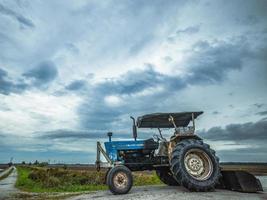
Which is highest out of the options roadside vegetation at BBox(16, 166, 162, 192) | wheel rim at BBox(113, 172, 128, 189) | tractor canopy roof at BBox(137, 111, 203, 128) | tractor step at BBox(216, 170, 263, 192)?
tractor canopy roof at BBox(137, 111, 203, 128)

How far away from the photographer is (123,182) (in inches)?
454

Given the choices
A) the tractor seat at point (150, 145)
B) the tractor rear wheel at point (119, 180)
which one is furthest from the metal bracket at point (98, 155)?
the tractor seat at point (150, 145)

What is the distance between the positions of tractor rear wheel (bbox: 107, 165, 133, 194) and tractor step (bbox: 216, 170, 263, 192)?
375cm

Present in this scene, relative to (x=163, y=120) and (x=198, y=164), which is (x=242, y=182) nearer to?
(x=198, y=164)

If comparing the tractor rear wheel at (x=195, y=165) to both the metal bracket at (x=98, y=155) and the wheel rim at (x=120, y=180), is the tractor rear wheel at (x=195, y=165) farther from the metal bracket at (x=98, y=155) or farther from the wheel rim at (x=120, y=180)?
the metal bracket at (x=98, y=155)

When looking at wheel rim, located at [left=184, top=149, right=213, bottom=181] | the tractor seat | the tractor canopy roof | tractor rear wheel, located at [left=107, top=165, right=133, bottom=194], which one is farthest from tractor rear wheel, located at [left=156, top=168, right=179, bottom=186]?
tractor rear wheel, located at [left=107, top=165, right=133, bottom=194]

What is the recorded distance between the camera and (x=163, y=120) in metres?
13.4

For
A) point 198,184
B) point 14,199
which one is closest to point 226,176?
point 198,184

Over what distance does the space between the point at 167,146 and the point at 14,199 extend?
655 centimetres

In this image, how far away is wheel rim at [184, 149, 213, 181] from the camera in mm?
11656

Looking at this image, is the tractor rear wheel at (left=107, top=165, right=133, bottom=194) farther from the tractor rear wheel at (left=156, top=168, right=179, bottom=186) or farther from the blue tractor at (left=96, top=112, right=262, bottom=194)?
the tractor rear wheel at (left=156, top=168, right=179, bottom=186)

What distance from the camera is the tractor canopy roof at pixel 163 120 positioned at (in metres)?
13.0

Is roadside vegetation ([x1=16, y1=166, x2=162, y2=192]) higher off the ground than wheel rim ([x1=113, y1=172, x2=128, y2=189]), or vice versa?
roadside vegetation ([x1=16, y1=166, x2=162, y2=192])

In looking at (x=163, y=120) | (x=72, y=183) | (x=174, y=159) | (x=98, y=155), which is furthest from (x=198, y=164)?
(x=72, y=183)
